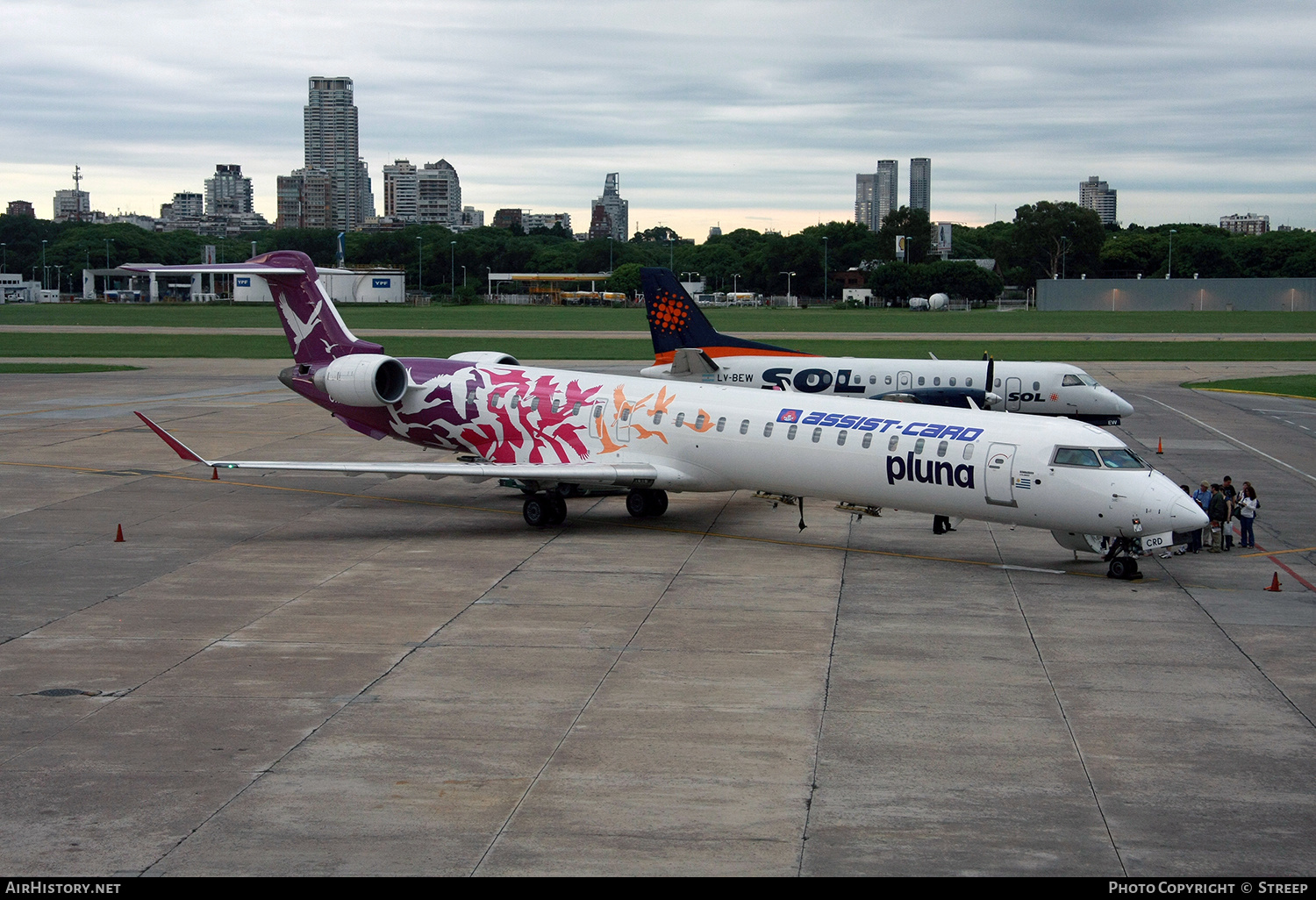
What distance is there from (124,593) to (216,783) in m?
9.31

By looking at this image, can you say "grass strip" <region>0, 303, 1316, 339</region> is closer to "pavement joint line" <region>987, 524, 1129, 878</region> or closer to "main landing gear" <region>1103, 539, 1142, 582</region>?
"main landing gear" <region>1103, 539, 1142, 582</region>

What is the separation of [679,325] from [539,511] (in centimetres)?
1923

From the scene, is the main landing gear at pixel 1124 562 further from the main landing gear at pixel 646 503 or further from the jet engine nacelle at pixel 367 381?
the jet engine nacelle at pixel 367 381

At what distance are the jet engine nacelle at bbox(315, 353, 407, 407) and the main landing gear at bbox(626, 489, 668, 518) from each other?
594 cm

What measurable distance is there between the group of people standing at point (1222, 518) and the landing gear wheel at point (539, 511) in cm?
1251

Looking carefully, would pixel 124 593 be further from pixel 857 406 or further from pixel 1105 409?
pixel 1105 409

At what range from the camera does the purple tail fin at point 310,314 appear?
30578 mm

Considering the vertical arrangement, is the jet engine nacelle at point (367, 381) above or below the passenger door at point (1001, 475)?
above

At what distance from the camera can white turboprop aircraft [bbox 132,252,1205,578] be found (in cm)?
2144

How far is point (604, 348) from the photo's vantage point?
3428 inches

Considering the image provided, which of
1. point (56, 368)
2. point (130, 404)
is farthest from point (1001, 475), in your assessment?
point (56, 368)

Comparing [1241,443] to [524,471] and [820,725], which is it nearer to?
[524,471]

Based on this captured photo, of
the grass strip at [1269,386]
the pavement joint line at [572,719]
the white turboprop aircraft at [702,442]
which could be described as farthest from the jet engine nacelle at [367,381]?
the grass strip at [1269,386]

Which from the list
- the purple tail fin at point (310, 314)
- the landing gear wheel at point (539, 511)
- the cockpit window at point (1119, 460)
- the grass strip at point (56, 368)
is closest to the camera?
the cockpit window at point (1119, 460)
